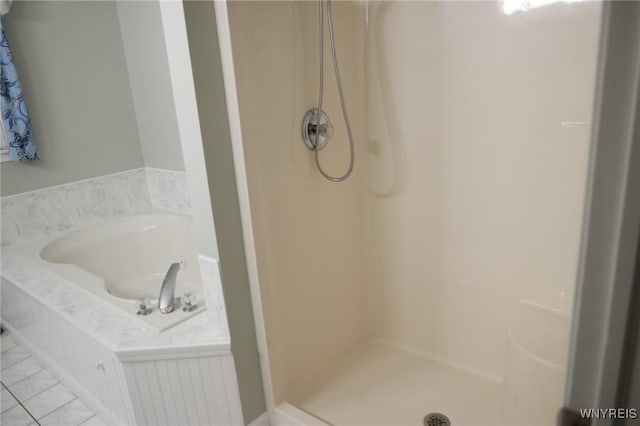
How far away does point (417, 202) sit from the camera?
198cm

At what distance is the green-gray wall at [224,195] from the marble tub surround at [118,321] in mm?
59

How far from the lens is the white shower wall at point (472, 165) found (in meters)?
1.50

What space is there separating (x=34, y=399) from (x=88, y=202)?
1387 mm

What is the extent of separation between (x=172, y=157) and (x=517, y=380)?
8.33 feet

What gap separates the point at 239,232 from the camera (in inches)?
61.3

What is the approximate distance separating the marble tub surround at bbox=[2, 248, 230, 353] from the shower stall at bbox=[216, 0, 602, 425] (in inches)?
6.3

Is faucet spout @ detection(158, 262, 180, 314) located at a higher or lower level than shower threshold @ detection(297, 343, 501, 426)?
higher

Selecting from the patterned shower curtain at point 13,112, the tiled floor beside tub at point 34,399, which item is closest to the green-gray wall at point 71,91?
the patterned shower curtain at point 13,112

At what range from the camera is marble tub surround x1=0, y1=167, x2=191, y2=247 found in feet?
9.00

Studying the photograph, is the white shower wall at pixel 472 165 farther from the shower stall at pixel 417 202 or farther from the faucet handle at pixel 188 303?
the faucet handle at pixel 188 303

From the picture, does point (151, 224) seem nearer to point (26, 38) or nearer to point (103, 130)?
point (103, 130)

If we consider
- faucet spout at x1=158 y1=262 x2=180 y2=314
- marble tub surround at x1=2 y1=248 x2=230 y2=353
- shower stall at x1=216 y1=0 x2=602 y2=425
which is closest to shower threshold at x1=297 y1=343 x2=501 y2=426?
shower stall at x1=216 y1=0 x2=602 y2=425

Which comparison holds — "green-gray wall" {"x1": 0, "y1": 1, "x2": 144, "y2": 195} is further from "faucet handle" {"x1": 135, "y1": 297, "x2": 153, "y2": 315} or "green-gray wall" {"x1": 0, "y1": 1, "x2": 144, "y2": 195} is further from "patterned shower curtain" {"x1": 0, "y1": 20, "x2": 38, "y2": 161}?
"faucet handle" {"x1": 135, "y1": 297, "x2": 153, "y2": 315}

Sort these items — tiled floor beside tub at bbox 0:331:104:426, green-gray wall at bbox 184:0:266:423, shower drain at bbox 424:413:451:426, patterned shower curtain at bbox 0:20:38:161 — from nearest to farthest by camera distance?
green-gray wall at bbox 184:0:266:423
shower drain at bbox 424:413:451:426
tiled floor beside tub at bbox 0:331:104:426
patterned shower curtain at bbox 0:20:38:161
